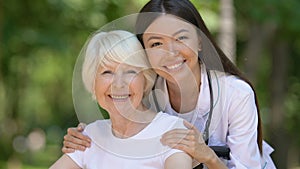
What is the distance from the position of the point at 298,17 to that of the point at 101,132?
242 inches

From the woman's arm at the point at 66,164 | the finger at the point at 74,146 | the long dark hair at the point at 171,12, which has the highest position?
the long dark hair at the point at 171,12

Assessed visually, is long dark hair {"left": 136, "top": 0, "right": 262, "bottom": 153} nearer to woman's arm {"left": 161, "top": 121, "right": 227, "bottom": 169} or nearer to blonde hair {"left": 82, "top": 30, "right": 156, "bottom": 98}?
blonde hair {"left": 82, "top": 30, "right": 156, "bottom": 98}

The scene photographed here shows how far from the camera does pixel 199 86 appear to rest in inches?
122

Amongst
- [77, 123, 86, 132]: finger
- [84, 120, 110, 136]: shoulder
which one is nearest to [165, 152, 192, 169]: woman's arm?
[84, 120, 110, 136]: shoulder

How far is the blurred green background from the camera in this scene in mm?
8915

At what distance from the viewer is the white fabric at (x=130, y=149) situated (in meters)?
2.71

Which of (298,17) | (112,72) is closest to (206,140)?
(112,72)

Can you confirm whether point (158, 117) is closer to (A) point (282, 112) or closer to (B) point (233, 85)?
(B) point (233, 85)

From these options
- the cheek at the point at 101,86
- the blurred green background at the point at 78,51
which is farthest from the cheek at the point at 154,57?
the blurred green background at the point at 78,51

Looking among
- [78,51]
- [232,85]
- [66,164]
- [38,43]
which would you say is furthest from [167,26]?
[78,51]

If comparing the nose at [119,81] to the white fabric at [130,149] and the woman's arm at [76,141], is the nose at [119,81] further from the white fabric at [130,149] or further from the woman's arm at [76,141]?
the woman's arm at [76,141]

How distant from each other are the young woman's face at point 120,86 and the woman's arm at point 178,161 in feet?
0.81

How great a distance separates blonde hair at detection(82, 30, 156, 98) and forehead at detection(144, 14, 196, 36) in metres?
0.11

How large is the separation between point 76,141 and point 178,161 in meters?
0.48
